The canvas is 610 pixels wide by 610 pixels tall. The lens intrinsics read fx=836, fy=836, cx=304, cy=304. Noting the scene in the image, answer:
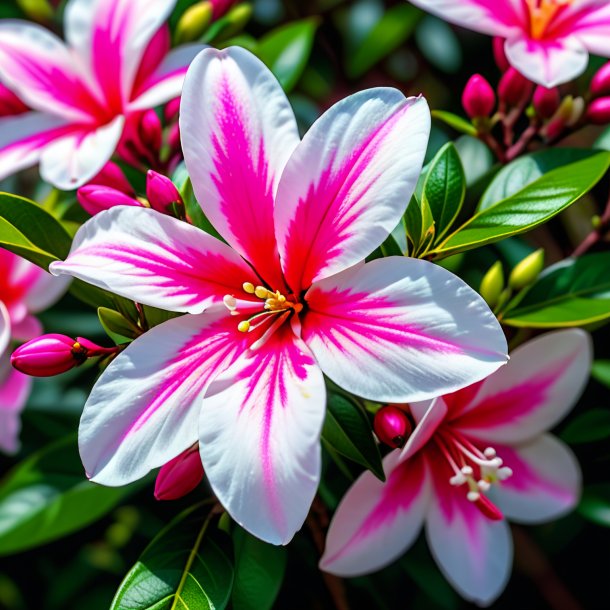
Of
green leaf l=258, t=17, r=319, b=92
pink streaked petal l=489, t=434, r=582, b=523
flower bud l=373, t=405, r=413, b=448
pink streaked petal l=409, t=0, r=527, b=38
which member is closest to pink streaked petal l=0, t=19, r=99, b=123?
green leaf l=258, t=17, r=319, b=92

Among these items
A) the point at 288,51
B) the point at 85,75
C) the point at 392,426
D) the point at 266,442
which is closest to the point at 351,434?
the point at 392,426

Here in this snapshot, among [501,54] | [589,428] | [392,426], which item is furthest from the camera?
[589,428]

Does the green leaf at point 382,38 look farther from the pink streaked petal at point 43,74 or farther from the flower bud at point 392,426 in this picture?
the flower bud at point 392,426

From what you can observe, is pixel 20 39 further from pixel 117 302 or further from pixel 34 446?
pixel 34 446

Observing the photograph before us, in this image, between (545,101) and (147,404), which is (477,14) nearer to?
(545,101)

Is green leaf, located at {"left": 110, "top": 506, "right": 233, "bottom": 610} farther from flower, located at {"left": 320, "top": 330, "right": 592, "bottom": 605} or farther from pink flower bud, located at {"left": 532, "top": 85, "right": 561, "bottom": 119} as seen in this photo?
pink flower bud, located at {"left": 532, "top": 85, "right": 561, "bottom": 119}
